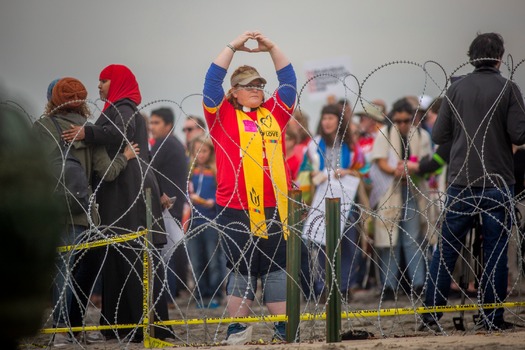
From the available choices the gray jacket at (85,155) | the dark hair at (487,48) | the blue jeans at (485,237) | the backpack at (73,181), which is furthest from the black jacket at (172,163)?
the dark hair at (487,48)

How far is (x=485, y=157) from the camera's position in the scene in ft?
26.2

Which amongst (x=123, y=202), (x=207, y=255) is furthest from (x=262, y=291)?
(x=207, y=255)

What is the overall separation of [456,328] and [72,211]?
2581 millimetres

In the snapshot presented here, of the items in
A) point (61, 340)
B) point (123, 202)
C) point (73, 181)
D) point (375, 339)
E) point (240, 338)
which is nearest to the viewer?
point (240, 338)

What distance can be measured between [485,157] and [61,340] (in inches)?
116

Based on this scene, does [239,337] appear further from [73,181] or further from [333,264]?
[73,181]

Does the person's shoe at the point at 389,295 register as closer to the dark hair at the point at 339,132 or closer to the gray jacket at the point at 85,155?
the dark hair at the point at 339,132

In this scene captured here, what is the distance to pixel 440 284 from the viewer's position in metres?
8.17

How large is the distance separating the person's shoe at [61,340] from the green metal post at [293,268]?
5.57 ft

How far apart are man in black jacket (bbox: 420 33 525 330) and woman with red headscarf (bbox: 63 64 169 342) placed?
1919mm

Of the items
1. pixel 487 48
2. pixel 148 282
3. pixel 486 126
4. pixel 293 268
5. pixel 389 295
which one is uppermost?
pixel 487 48

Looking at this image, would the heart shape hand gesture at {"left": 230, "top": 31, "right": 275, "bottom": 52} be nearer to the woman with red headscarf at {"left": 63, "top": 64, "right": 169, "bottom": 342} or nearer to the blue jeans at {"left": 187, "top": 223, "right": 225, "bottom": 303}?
the woman with red headscarf at {"left": 63, "top": 64, "right": 169, "bottom": 342}

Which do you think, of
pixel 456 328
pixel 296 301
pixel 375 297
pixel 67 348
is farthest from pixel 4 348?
pixel 375 297

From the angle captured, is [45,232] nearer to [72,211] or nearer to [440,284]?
[72,211]
